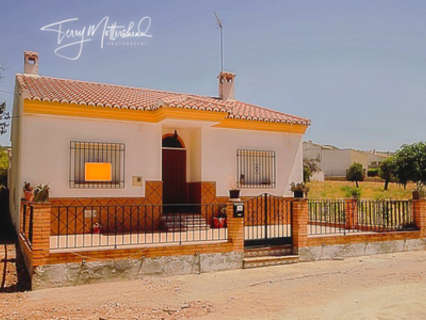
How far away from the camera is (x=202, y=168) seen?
13.0m

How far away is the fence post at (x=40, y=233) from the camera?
7434 millimetres

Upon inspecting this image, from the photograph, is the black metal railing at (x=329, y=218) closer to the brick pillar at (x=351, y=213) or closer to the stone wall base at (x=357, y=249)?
the brick pillar at (x=351, y=213)

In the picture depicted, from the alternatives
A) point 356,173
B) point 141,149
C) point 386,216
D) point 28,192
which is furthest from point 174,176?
point 356,173

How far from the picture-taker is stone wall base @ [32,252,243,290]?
7527 mm

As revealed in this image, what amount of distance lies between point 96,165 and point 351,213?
7.73 meters

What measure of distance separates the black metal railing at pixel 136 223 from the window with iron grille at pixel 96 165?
70 cm

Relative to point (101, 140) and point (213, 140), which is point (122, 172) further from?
point (213, 140)

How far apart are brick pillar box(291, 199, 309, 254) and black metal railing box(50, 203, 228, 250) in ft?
5.59

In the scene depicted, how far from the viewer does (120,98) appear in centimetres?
1293

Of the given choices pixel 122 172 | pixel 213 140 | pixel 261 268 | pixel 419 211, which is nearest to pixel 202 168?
pixel 213 140

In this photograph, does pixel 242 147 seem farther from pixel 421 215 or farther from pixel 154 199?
pixel 421 215

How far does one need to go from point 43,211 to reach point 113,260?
1596mm

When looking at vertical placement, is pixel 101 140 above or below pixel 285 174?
above

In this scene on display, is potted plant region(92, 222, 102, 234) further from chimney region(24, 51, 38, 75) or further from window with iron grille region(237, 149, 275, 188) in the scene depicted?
chimney region(24, 51, 38, 75)
